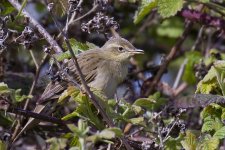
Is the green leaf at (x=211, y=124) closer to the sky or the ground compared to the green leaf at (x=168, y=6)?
closer to the ground

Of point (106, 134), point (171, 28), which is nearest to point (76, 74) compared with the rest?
point (106, 134)

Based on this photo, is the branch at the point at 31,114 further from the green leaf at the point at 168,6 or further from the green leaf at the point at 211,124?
the green leaf at the point at 168,6

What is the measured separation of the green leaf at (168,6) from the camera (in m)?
4.15

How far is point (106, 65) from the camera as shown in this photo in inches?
200

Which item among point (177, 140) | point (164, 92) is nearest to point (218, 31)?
point (164, 92)

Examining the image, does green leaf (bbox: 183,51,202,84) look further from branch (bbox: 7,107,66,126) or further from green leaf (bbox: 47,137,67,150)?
green leaf (bbox: 47,137,67,150)

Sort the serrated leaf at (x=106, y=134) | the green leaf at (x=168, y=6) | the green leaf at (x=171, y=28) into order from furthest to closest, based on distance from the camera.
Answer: the green leaf at (x=171, y=28) → the green leaf at (x=168, y=6) → the serrated leaf at (x=106, y=134)

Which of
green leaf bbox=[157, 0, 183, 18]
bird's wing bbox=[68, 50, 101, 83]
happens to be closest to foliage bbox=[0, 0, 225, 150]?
green leaf bbox=[157, 0, 183, 18]

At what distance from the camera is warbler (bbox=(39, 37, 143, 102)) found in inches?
189

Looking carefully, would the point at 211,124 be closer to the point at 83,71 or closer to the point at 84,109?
the point at 84,109

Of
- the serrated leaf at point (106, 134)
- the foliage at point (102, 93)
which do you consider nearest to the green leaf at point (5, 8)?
the foliage at point (102, 93)

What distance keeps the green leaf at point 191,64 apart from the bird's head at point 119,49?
19.7 inches

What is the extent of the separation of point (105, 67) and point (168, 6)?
1065 millimetres

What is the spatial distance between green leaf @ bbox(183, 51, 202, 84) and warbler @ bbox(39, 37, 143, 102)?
512 millimetres
